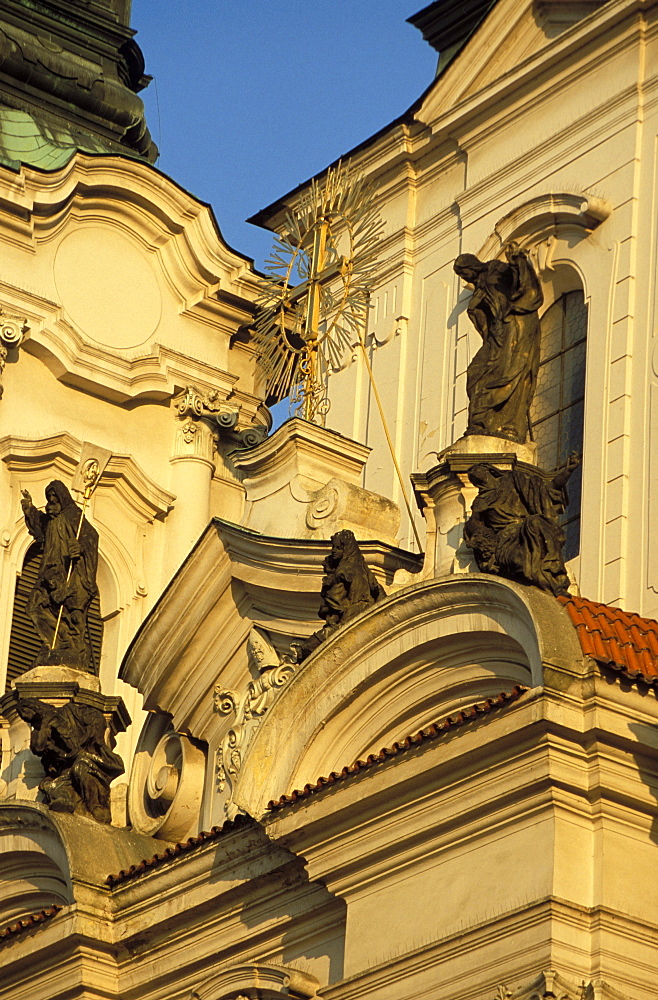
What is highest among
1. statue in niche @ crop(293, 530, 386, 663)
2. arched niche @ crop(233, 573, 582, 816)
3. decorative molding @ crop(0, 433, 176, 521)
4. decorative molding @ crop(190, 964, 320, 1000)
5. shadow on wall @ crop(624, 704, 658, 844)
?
decorative molding @ crop(0, 433, 176, 521)

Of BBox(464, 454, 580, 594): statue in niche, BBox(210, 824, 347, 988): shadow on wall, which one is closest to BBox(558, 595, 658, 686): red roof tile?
BBox(464, 454, 580, 594): statue in niche

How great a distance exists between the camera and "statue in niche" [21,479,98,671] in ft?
50.5

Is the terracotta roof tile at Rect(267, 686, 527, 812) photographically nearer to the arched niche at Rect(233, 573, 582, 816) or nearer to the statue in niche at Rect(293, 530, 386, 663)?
the arched niche at Rect(233, 573, 582, 816)

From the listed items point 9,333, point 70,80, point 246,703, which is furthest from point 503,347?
point 70,80

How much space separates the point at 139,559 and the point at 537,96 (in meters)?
4.39

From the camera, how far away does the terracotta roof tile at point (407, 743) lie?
10.7 metres

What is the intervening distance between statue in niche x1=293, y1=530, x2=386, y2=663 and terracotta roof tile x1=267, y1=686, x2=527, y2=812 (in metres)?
0.94

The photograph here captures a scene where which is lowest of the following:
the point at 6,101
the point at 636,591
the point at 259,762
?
the point at 259,762

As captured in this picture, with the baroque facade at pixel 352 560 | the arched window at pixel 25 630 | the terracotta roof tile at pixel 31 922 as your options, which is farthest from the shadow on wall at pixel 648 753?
the arched window at pixel 25 630

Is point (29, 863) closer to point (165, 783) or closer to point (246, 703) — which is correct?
point (165, 783)

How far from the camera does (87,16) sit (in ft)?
66.1

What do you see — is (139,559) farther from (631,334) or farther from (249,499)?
(631,334)

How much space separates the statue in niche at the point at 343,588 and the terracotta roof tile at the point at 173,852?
93 centimetres

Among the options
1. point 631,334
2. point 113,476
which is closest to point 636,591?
point 631,334
